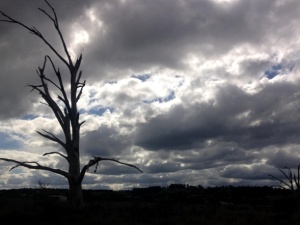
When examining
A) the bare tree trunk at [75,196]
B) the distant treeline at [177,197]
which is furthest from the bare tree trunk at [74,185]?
the distant treeline at [177,197]

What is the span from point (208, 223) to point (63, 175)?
6.72 metres

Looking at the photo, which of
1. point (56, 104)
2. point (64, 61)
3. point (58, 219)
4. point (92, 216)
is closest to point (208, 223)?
point (92, 216)

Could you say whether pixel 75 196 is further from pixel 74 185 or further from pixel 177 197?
pixel 177 197

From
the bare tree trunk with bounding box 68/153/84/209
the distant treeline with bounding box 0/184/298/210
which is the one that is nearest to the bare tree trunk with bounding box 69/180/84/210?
the bare tree trunk with bounding box 68/153/84/209

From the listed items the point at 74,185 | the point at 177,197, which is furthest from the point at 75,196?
the point at 177,197

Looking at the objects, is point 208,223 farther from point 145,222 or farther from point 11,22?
point 11,22

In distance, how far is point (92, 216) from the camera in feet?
52.9

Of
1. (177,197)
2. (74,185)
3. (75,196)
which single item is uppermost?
(177,197)

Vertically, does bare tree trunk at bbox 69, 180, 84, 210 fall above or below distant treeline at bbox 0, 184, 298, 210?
below

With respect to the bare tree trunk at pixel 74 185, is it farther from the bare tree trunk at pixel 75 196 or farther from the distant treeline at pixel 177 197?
the distant treeline at pixel 177 197

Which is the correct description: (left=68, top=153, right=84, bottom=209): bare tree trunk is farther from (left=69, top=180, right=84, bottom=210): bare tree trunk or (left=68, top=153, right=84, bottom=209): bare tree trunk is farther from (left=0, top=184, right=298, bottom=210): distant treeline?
(left=0, top=184, right=298, bottom=210): distant treeline

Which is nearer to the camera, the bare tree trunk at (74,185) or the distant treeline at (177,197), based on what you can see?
the bare tree trunk at (74,185)

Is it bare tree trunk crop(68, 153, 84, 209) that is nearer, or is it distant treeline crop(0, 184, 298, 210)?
bare tree trunk crop(68, 153, 84, 209)

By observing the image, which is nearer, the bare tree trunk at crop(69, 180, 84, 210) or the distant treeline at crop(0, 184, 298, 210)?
the bare tree trunk at crop(69, 180, 84, 210)
